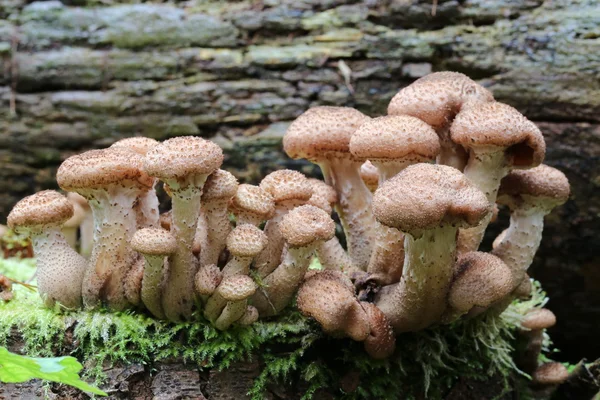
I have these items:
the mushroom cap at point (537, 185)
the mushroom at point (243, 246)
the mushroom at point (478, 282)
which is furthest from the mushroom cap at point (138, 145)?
the mushroom cap at point (537, 185)

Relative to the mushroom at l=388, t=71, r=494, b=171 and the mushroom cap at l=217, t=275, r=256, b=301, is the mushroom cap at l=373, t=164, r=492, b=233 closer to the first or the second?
the mushroom at l=388, t=71, r=494, b=171

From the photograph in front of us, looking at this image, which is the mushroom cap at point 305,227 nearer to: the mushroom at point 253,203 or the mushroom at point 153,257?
the mushroom at point 253,203

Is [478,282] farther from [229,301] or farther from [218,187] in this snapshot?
[218,187]

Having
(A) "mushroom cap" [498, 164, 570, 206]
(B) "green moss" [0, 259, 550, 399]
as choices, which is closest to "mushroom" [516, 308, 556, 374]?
(B) "green moss" [0, 259, 550, 399]

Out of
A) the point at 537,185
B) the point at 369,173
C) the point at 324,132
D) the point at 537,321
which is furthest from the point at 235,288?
the point at 537,321

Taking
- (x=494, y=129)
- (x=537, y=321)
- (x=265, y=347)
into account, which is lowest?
(x=537, y=321)
